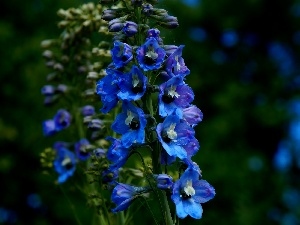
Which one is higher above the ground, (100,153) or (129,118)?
(129,118)

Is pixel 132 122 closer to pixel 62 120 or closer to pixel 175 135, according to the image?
pixel 175 135

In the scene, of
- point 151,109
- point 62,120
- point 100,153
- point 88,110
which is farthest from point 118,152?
point 62,120

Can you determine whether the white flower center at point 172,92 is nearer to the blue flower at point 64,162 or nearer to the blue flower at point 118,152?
the blue flower at point 118,152

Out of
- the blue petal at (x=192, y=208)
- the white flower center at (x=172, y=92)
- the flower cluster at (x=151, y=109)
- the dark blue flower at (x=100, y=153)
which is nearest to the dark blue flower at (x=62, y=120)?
the dark blue flower at (x=100, y=153)

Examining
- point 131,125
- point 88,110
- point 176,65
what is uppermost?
point 176,65

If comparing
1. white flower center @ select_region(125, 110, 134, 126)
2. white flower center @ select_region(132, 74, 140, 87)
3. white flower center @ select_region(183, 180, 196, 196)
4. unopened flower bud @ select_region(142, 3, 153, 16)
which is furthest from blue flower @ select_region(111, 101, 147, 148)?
unopened flower bud @ select_region(142, 3, 153, 16)

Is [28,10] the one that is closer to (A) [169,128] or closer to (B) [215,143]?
(B) [215,143]

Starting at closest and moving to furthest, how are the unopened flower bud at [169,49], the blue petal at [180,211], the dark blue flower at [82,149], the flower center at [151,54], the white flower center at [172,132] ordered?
the blue petal at [180,211], the white flower center at [172,132], the flower center at [151,54], the unopened flower bud at [169,49], the dark blue flower at [82,149]
